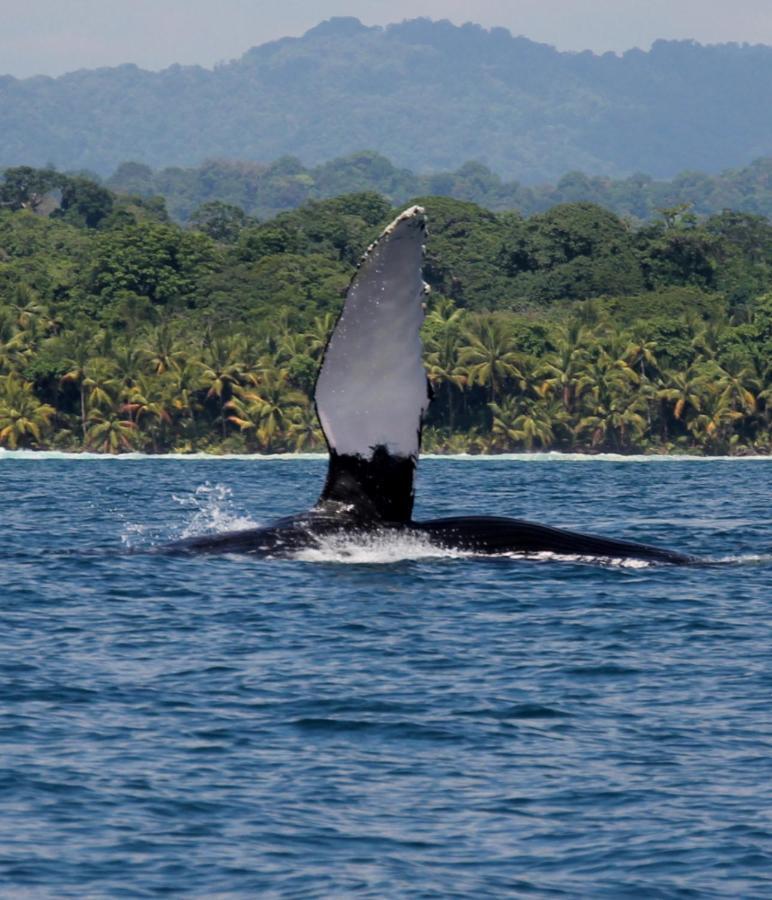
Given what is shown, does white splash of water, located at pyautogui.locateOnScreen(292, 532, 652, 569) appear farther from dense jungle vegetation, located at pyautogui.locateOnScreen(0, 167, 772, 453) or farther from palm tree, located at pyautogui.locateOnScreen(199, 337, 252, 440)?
palm tree, located at pyautogui.locateOnScreen(199, 337, 252, 440)

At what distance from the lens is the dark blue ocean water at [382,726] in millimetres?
11281

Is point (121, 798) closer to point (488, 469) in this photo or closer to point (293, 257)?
point (488, 469)

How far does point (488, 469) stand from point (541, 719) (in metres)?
59.0

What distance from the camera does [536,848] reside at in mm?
11562

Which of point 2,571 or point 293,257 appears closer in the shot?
point 2,571

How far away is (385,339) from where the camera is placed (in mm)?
17375

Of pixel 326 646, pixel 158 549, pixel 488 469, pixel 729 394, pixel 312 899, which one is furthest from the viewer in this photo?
pixel 729 394

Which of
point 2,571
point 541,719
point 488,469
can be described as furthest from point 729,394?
point 541,719

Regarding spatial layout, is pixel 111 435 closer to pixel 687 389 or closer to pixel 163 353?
pixel 163 353

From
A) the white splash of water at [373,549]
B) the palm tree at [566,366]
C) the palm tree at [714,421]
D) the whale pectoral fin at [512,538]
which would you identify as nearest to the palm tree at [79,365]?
the palm tree at [566,366]

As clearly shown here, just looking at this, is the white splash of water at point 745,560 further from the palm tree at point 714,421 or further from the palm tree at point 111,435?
the palm tree at point 714,421

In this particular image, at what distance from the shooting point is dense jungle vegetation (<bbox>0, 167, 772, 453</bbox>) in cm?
9494

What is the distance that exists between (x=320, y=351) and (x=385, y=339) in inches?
3009

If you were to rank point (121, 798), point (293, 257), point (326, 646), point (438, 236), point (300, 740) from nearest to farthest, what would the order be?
point (121, 798), point (300, 740), point (326, 646), point (293, 257), point (438, 236)
